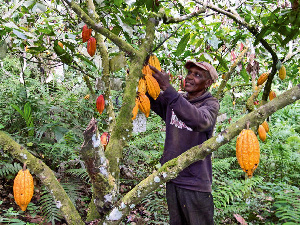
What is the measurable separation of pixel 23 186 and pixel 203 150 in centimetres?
90

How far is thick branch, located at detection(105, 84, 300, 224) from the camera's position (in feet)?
2.85

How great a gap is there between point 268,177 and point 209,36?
2.98 m

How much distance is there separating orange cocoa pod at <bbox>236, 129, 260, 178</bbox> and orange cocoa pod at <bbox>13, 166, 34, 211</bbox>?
3.33 feet

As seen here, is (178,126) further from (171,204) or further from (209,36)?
(209,36)

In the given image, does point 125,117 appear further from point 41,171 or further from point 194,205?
point 194,205

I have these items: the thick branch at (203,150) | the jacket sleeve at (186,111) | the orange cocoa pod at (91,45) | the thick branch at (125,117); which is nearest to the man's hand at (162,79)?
the jacket sleeve at (186,111)

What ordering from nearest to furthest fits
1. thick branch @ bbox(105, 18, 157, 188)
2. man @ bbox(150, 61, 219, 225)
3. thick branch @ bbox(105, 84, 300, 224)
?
thick branch @ bbox(105, 84, 300, 224) → thick branch @ bbox(105, 18, 157, 188) → man @ bbox(150, 61, 219, 225)

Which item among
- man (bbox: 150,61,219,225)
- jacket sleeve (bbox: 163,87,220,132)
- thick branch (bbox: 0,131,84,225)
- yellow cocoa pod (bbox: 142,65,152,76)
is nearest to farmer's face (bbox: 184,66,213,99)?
man (bbox: 150,61,219,225)

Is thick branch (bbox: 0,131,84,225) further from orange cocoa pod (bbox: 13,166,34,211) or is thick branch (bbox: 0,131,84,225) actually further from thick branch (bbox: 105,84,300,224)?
thick branch (bbox: 105,84,300,224)

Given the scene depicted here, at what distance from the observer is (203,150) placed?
0.95 m

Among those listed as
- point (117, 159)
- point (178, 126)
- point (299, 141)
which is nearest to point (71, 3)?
point (117, 159)

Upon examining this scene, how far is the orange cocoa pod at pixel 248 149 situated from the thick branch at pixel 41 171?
832 mm

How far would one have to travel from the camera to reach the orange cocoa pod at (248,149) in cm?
97

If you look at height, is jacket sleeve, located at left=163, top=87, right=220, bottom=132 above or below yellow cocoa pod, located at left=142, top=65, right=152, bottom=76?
below
